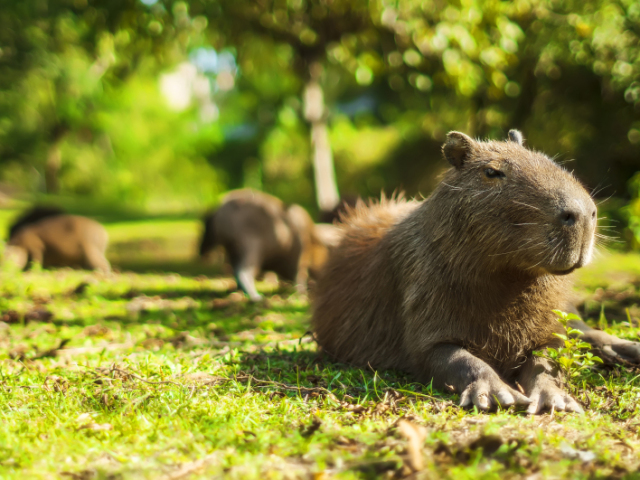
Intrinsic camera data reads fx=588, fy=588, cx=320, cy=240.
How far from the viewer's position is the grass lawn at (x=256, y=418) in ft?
6.23

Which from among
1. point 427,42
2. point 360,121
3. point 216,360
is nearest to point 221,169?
point 360,121

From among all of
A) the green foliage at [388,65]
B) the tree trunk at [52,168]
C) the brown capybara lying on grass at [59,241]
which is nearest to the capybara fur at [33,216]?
the brown capybara lying on grass at [59,241]

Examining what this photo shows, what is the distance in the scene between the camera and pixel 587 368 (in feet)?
9.55

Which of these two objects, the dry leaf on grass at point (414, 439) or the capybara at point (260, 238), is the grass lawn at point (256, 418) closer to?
the dry leaf on grass at point (414, 439)

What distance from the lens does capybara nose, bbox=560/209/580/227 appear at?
247 cm

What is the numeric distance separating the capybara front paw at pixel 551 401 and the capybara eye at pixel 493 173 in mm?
968

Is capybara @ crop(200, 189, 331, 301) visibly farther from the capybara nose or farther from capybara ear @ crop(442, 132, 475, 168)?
the capybara nose

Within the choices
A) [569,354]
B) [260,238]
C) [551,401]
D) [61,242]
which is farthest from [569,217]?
[61,242]

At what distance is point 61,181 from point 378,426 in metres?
34.7

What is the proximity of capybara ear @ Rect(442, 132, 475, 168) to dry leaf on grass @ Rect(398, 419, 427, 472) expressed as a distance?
1355mm

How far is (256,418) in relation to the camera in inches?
93.2

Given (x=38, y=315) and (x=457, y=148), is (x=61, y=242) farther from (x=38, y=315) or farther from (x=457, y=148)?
(x=457, y=148)

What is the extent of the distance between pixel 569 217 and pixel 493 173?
43 centimetres

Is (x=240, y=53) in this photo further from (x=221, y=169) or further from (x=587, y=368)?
(x=221, y=169)
